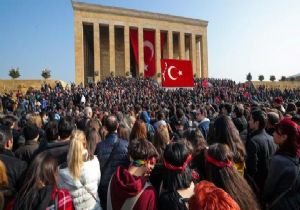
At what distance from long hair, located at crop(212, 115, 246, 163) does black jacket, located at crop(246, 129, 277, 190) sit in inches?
16.4

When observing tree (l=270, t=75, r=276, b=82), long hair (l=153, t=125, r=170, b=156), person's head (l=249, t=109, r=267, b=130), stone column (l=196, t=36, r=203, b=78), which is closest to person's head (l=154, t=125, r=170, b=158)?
long hair (l=153, t=125, r=170, b=156)

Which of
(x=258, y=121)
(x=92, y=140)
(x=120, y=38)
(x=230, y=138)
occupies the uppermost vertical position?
(x=120, y=38)

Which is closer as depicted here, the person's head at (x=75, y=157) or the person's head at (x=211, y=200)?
the person's head at (x=211, y=200)

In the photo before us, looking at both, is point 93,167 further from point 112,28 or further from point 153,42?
point 153,42

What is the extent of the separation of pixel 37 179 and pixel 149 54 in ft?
141

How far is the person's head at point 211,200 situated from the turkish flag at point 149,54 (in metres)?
41.5

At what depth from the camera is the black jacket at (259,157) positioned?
3872 mm

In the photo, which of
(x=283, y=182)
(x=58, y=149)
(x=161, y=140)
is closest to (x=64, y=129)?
(x=58, y=149)

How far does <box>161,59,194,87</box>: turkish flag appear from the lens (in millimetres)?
18234

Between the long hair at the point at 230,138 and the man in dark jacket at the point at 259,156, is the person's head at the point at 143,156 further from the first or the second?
the man in dark jacket at the point at 259,156

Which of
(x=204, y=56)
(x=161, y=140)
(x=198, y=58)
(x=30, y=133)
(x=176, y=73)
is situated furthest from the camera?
(x=198, y=58)

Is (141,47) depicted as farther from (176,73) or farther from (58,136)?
(58,136)

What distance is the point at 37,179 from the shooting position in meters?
2.47

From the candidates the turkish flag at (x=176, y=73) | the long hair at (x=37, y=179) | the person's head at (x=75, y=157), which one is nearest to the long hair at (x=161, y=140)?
the person's head at (x=75, y=157)
